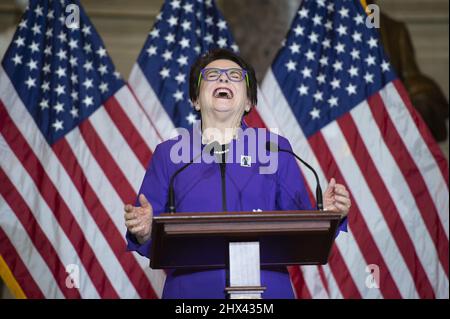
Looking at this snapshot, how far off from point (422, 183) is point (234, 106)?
6.98 ft

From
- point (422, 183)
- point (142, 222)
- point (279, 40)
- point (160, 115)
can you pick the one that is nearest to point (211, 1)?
point (160, 115)

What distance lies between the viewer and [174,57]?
5004mm

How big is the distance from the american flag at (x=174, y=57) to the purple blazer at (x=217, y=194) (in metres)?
1.71

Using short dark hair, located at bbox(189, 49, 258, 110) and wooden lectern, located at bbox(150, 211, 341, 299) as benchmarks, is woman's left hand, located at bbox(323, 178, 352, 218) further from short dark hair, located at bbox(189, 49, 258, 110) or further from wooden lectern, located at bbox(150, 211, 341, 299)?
short dark hair, located at bbox(189, 49, 258, 110)

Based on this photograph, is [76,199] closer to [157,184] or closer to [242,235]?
[157,184]

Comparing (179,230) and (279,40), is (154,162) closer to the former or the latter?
(179,230)

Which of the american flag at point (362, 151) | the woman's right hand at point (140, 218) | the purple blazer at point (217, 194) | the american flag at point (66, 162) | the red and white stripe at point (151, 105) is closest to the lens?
the woman's right hand at point (140, 218)

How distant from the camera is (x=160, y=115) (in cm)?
494

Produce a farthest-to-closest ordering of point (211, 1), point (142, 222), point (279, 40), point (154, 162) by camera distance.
→ point (279, 40), point (211, 1), point (154, 162), point (142, 222)

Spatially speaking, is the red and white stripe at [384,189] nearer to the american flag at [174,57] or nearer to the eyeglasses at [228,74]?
the american flag at [174,57]

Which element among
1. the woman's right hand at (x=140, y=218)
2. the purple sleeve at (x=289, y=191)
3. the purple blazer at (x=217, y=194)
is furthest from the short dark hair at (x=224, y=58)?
the woman's right hand at (x=140, y=218)

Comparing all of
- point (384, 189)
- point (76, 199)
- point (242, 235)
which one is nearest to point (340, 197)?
point (242, 235)

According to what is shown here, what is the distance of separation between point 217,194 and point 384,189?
2182 mm

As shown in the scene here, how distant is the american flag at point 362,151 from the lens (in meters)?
4.82
